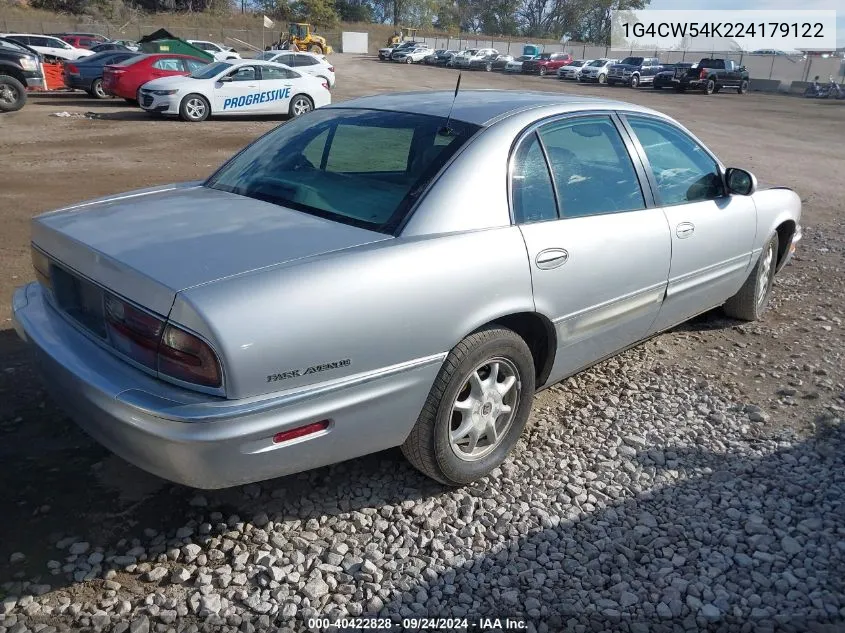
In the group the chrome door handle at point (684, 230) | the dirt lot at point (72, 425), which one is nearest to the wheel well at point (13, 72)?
the dirt lot at point (72, 425)

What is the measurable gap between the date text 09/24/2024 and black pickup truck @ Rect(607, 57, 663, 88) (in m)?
41.2

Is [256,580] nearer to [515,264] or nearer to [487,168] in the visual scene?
[515,264]

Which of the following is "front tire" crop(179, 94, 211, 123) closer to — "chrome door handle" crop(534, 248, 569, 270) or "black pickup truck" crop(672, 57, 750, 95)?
"chrome door handle" crop(534, 248, 569, 270)

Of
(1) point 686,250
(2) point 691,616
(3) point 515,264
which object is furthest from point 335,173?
(2) point 691,616

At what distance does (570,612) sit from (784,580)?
2.89 feet

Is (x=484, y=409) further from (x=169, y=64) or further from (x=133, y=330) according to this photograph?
(x=169, y=64)

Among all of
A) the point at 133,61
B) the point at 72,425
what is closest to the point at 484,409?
the point at 72,425

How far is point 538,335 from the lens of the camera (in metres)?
3.31

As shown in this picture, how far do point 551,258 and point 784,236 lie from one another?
127 inches

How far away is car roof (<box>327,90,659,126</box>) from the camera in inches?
131

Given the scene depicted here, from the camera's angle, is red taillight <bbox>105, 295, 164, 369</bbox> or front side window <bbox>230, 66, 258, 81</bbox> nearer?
red taillight <bbox>105, 295, 164, 369</bbox>

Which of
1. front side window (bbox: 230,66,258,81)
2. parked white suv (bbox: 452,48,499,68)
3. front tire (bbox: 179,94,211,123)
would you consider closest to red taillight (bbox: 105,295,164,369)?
front tire (bbox: 179,94,211,123)

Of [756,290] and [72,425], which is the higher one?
[756,290]

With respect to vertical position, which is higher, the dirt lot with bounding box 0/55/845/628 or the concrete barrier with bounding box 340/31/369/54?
the concrete barrier with bounding box 340/31/369/54
